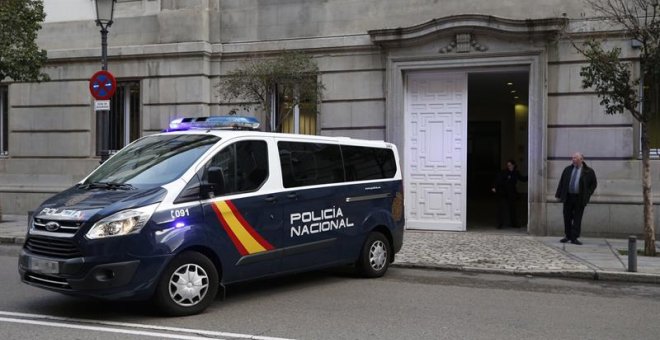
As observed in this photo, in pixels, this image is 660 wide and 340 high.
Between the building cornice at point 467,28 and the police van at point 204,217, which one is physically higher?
the building cornice at point 467,28

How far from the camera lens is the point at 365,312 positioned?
6.81 meters

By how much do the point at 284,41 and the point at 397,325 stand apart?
10271mm

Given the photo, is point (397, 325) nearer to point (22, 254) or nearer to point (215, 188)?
point (215, 188)

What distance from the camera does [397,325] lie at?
6.28 m

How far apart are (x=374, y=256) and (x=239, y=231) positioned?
268 centimetres

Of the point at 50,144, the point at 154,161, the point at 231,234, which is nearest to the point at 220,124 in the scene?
the point at 154,161

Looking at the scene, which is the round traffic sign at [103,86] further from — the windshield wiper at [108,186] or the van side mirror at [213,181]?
the van side mirror at [213,181]

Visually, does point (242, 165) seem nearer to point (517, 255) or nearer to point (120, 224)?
point (120, 224)

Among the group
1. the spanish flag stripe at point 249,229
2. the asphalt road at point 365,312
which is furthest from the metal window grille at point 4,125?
the spanish flag stripe at point 249,229

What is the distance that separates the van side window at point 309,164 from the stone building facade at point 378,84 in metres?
6.14

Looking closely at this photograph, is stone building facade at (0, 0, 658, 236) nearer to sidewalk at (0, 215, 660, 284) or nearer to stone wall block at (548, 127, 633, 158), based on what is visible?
stone wall block at (548, 127, 633, 158)

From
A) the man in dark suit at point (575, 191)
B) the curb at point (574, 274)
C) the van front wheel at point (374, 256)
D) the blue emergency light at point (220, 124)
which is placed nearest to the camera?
the blue emergency light at point (220, 124)

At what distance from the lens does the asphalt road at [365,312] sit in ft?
19.5

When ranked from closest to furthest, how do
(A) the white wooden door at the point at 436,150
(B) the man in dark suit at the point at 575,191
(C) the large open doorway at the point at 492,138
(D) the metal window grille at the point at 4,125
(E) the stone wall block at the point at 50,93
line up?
1. (B) the man in dark suit at the point at 575,191
2. (A) the white wooden door at the point at 436,150
3. (E) the stone wall block at the point at 50,93
4. (D) the metal window grille at the point at 4,125
5. (C) the large open doorway at the point at 492,138
